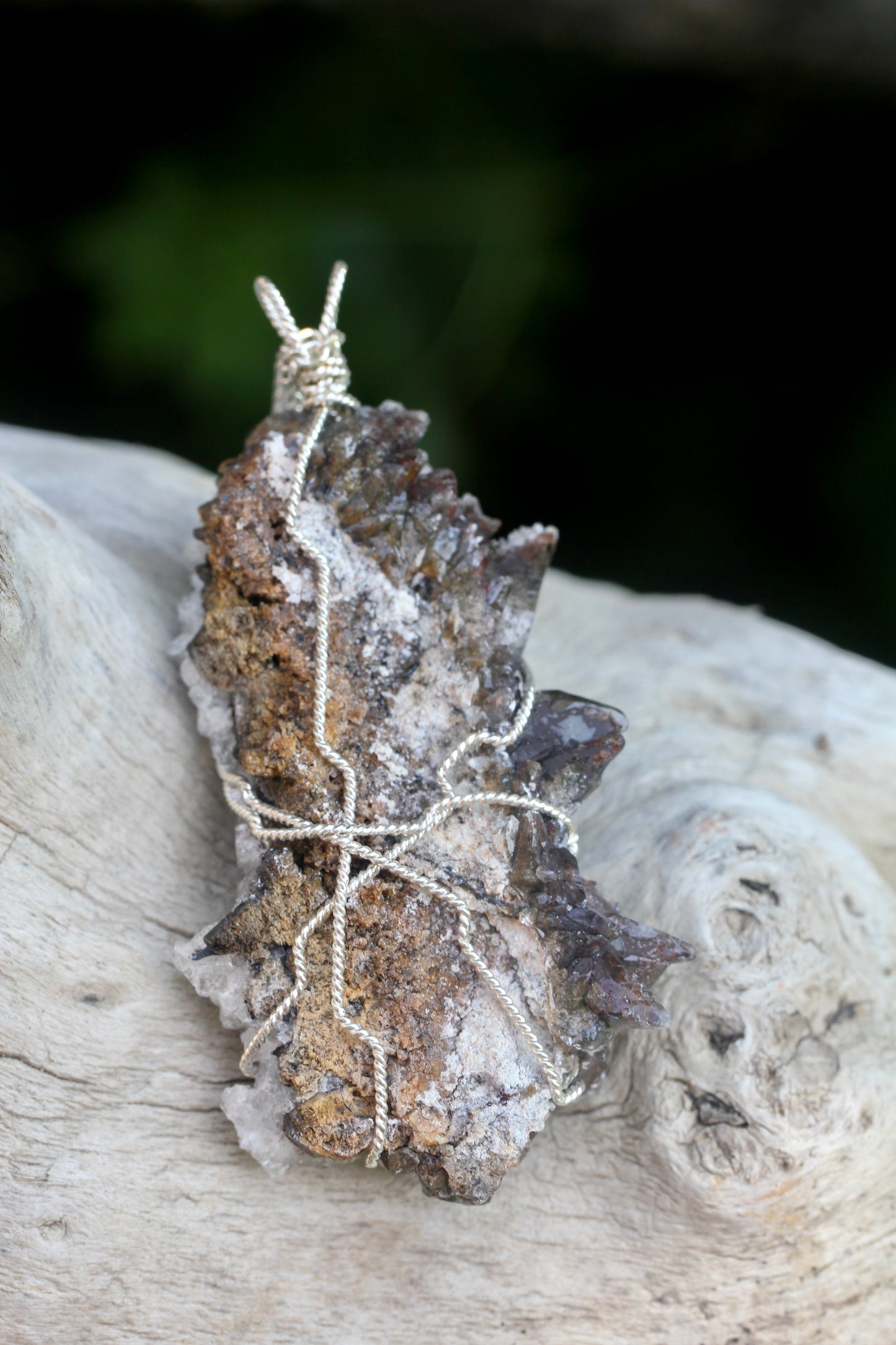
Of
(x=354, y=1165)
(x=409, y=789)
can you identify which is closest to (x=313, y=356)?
(x=409, y=789)

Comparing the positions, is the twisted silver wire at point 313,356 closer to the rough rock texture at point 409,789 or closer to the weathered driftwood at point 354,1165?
the rough rock texture at point 409,789

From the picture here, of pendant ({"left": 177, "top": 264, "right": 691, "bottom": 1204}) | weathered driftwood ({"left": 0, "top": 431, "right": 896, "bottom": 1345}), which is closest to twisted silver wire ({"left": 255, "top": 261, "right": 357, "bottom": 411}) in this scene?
pendant ({"left": 177, "top": 264, "right": 691, "bottom": 1204})

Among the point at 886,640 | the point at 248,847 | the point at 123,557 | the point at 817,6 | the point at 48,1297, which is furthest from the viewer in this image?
the point at 886,640

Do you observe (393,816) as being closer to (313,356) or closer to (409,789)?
(409,789)

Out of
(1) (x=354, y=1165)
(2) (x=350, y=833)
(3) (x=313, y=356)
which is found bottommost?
(1) (x=354, y=1165)

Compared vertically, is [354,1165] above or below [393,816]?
below

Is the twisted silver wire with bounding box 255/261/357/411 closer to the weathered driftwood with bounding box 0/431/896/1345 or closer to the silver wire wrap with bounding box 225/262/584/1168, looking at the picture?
the silver wire wrap with bounding box 225/262/584/1168

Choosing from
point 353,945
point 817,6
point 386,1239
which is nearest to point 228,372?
point 817,6

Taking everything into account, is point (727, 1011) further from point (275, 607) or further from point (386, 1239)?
point (275, 607)
